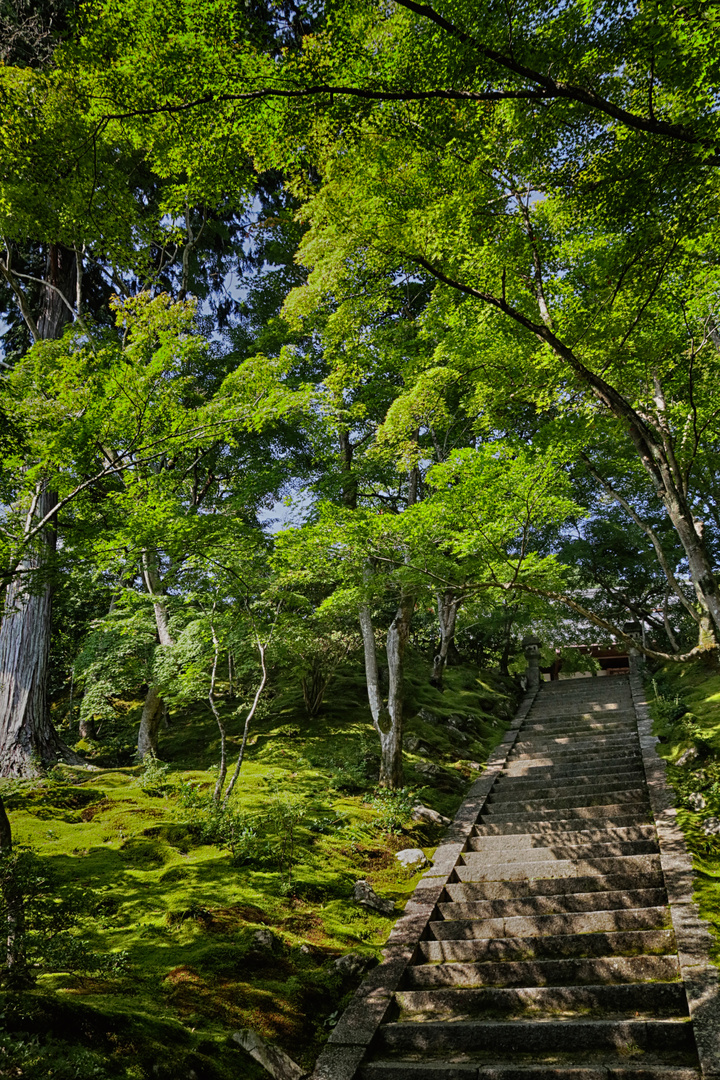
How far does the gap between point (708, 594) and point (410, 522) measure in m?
3.62

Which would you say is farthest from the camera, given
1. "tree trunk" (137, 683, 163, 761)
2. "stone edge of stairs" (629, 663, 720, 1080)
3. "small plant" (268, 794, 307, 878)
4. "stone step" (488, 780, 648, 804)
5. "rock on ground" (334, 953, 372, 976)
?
"tree trunk" (137, 683, 163, 761)

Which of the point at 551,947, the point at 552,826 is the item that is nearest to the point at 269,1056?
the point at 551,947

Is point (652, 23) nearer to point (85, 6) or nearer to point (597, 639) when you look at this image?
point (85, 6)

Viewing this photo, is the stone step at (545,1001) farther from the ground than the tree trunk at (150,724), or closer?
closer

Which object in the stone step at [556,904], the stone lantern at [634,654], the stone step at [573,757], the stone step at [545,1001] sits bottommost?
the stone step at [545,1001]

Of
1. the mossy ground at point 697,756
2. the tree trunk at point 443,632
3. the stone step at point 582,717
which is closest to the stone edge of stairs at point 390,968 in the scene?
the mossy ground at point 697,756

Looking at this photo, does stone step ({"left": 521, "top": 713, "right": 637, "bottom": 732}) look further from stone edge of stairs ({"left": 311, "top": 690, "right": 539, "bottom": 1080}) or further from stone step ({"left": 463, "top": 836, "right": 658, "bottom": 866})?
stone step ({"left": 463, "top": 836, "right": 658, "bottom": 866})

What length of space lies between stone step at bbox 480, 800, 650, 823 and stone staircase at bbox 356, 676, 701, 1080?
0.02m

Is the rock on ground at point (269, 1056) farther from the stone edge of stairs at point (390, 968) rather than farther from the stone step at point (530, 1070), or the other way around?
the stone step at point (530, 1070)

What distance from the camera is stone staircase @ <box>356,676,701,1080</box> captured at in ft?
13.9

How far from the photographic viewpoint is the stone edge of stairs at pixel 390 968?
4.41 m

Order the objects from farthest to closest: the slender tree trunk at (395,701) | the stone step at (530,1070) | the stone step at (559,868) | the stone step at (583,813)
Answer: the slender tree trunk at (395,701), the stone step at (583,813), the stone step at (559,868), the stone step at (530,1070)

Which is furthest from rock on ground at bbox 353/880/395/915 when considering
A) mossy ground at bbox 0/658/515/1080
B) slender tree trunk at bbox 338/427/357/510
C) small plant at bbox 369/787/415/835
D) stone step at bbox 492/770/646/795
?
slender tree trunk at bbox 338/427/357/510

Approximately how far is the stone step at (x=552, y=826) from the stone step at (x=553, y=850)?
25 centimetres
